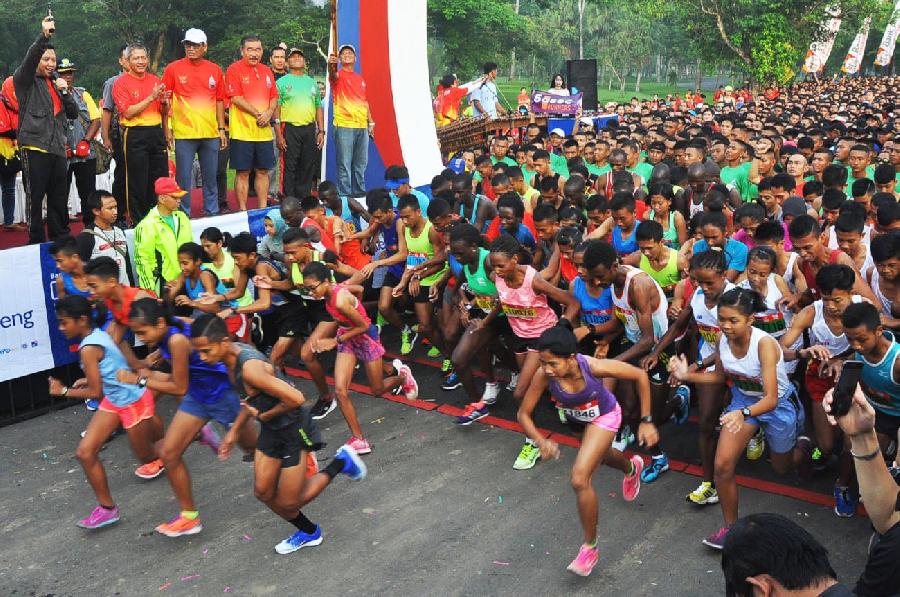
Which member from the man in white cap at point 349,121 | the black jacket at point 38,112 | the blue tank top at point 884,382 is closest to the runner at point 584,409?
the blue tank top at point 884,382

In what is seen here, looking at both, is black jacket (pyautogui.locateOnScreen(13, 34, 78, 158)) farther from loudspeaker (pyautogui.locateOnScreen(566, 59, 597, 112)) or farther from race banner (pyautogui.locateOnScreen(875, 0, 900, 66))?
race banner (pyautogui.locateOnScreen(875, 0, 900, 66))

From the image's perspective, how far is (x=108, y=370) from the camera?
623 cm

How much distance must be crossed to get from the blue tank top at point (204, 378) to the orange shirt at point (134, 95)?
14.5ft

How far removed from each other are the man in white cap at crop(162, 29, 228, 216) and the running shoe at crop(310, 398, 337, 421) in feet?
10.5

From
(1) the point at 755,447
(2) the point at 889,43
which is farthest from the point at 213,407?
(2) the point at 889,43

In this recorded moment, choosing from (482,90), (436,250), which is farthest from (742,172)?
(482,90)

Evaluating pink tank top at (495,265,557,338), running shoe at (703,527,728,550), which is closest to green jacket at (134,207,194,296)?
pink tank top at (495,265,557,338)

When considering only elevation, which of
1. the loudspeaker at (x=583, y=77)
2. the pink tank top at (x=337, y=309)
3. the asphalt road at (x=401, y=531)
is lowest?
the asphalt road at (x=401, y=531)

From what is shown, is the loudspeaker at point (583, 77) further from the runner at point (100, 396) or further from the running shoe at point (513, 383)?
the runner at point (100, 396)

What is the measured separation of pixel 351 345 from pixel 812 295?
3647mm

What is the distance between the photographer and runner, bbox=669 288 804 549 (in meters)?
5.51

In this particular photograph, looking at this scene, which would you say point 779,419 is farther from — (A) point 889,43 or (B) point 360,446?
(A) point 889,43

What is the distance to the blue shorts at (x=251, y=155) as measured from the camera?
35.4 feet

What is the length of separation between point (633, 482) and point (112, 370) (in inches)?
143
